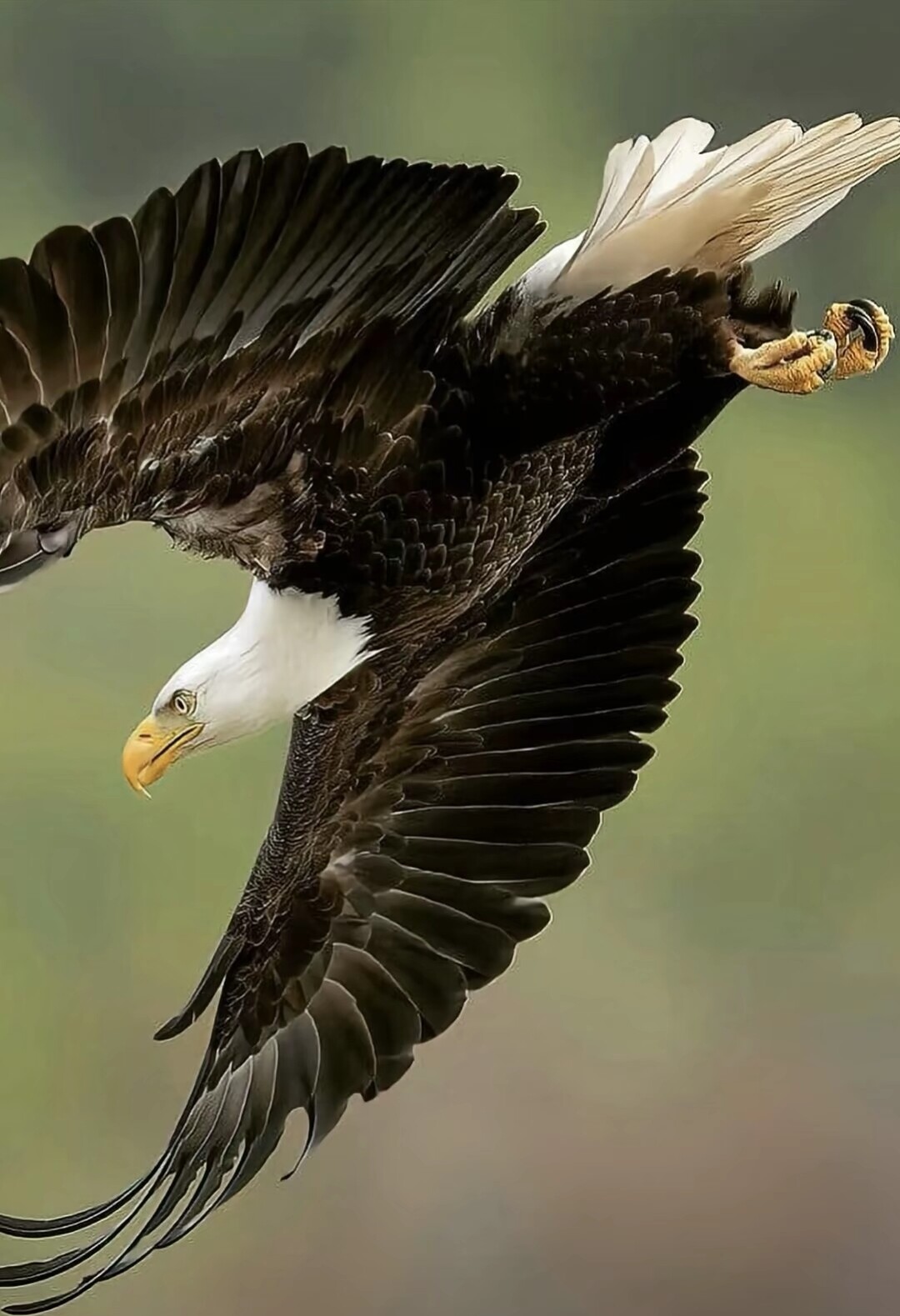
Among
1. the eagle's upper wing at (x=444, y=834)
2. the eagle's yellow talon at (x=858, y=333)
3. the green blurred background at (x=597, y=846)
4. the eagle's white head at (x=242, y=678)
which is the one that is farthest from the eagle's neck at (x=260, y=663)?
the eagle's yellow talon at (x=858, y=333)

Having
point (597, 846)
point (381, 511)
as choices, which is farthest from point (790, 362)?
point (597, 846)

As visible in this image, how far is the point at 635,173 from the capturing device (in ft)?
3.31

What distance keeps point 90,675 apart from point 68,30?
47 cm

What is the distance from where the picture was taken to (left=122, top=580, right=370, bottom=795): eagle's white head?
1.03 m

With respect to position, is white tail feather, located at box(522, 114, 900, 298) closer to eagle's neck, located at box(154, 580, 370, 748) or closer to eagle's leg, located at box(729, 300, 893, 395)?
eagle's leg, located at box(729, 300, 893, 395)

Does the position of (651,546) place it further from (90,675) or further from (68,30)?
(68,30)

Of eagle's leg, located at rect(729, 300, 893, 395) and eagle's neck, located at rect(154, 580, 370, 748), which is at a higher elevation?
eagle's leg, located at rect(729, 300, 893, 395)

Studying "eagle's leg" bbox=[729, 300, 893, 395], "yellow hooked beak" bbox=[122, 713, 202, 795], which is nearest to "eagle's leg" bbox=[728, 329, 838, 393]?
"eagle's leg" bbox=[729, 300, 893, 395]

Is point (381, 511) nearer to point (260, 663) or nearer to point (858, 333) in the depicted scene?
point (260, 663)

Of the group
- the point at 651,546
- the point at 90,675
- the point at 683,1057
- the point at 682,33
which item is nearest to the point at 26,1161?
the point at 90,675

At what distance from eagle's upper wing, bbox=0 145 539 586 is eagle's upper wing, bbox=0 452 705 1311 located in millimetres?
236

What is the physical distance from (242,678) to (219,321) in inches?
8.7

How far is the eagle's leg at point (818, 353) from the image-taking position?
1.06 metres

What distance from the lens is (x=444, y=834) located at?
4.04 feet
